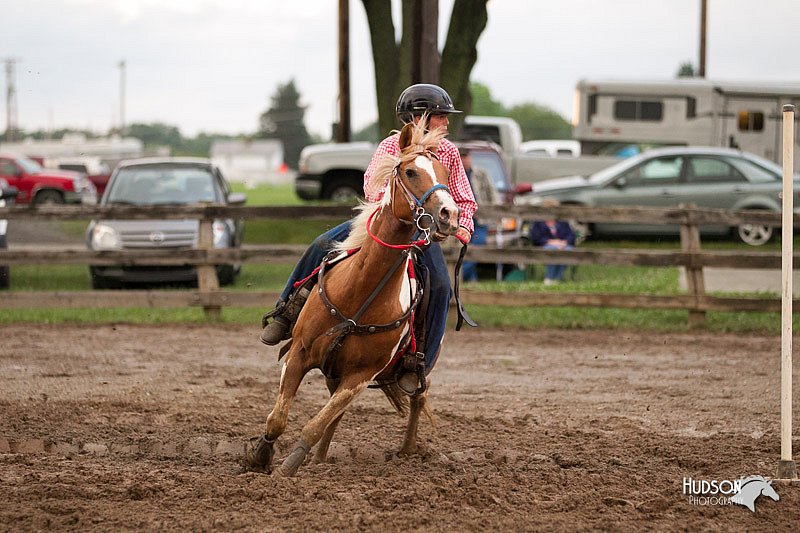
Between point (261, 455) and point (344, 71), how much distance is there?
1874cm

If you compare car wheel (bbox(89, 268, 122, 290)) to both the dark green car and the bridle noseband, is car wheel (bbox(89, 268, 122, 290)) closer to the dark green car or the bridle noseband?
the dark green car

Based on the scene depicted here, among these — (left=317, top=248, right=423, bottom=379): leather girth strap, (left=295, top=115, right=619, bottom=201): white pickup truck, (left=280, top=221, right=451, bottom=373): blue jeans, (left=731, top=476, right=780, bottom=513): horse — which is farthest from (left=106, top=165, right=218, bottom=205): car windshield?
(left=731, top=476, right=780, bottom=513): horse

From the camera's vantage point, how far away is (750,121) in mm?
23859

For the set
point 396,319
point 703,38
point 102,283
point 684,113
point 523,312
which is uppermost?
point 703,38

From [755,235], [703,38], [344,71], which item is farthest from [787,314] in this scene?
[703,38]

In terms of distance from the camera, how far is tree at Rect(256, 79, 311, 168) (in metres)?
126

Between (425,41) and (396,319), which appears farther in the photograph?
(425,41)

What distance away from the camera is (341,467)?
6375 mm

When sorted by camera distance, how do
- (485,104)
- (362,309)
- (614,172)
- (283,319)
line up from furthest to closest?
(485,104) < (614,172) < (283,319) < (362,309)

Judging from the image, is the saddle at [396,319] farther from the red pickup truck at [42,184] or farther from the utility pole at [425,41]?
the red pickup truck at [42,184]

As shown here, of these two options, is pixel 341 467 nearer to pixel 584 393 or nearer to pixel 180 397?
pixel 180 397

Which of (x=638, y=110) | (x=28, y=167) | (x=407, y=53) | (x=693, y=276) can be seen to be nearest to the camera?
(x=693, y=276)

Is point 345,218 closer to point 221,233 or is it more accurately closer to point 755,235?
point 221,233

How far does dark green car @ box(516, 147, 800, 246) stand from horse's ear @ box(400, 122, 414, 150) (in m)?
13.0
